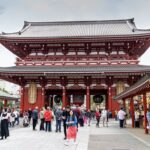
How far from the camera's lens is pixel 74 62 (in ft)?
113

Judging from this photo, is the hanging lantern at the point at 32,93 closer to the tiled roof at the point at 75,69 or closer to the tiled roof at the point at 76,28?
the tiled roof at the point at 75,69

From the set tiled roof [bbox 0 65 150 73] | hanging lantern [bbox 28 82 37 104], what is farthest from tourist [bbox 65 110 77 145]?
hanging lantern [bbox 28 82 37 104]

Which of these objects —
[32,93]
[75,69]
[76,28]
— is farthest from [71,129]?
[76,28]

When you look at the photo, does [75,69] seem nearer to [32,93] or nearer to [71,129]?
[32,93]

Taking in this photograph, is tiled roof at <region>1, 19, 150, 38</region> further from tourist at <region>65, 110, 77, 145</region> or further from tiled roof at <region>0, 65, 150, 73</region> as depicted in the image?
tourist at <region>65, 110, 77, 145</region>

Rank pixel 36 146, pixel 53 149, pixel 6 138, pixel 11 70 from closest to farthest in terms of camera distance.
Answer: pixel 53 149 → pixel 36 146 → pixel 6 138 → pixel 11 70

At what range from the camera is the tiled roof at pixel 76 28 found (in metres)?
38.5

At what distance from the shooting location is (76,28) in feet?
139

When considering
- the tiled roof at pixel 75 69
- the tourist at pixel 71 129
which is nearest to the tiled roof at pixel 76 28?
the tiled roof at pixel 75 69

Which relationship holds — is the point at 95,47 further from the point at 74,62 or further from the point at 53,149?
the point at 53,149

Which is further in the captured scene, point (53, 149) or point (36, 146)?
point (36, 146)

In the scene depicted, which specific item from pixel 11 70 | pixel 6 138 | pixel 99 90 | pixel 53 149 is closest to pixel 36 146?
pixel 53 149

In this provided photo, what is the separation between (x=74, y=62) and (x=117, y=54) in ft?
18.0

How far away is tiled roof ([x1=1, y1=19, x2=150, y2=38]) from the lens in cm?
3853
